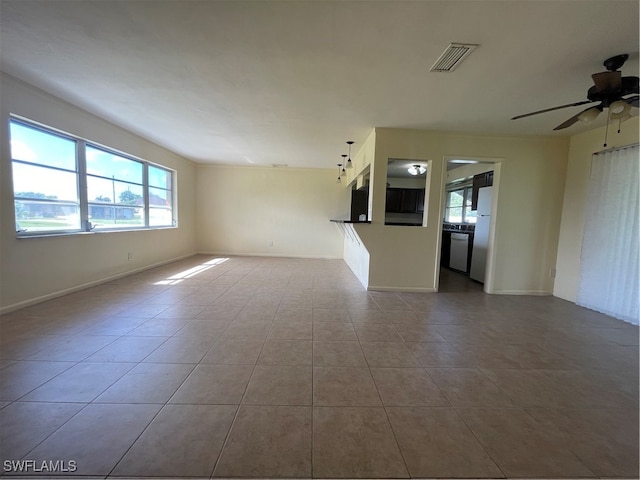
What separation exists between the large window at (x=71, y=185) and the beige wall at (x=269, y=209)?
6.77ft

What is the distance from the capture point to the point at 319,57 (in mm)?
2217

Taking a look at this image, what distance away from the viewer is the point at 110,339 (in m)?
2.35

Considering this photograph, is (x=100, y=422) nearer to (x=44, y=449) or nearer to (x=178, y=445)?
(x=44, y=449)

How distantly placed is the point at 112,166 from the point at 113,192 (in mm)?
452

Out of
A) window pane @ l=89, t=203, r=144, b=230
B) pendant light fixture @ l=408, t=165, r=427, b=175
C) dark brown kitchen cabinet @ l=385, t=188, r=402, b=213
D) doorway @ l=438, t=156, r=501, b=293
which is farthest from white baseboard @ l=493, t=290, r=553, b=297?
window pane @ l=89, t=203, r=144, b=230

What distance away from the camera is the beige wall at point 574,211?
12.6 feet

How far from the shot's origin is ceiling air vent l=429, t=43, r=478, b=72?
201 cm

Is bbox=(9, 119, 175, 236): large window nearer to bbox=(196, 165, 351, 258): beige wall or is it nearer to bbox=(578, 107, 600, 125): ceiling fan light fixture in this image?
bbox=(196, 165, 351, 258): beige wall

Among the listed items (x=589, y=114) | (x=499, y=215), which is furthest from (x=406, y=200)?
(x=589, y=114)

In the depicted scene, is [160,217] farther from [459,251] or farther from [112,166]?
[459,251]

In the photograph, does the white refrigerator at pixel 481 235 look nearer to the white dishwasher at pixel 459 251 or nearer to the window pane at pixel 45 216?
the white dishwasher at pixel 459 251

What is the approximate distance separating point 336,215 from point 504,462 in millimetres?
6476

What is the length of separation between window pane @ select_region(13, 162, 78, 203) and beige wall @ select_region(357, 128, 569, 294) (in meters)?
4.31

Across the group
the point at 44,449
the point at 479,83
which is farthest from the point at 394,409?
the point at 479,83
